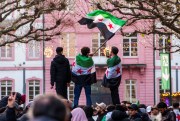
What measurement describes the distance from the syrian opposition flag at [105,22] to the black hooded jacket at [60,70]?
79.6 inches

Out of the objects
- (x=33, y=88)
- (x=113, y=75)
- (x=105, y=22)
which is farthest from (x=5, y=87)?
(x=113, y=75)

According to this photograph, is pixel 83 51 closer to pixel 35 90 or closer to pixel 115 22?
pixel 115 22

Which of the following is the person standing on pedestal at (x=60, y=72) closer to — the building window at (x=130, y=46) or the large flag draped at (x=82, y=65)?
the large flag draped at (x=82, y=65)

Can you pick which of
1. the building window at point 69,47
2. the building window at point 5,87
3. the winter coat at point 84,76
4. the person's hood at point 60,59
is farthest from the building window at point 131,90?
the person's hood at point 60,59

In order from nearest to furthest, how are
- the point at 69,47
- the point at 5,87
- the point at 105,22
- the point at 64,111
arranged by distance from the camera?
the point at 64,111 → the point at 105,22 → the point at 69,47 → the point at 5,87

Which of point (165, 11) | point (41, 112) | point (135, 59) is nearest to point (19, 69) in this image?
point (135, 59)

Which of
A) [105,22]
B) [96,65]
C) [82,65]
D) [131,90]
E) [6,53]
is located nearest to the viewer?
[82,65]

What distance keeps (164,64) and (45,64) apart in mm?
17484

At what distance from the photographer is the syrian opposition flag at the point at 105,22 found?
1689cm

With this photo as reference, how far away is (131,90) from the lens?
172ft

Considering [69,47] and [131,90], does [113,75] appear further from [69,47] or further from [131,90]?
[131,90]

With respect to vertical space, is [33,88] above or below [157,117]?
below

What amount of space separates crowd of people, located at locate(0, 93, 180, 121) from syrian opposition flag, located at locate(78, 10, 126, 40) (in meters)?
2.46

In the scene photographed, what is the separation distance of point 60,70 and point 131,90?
37316mm
